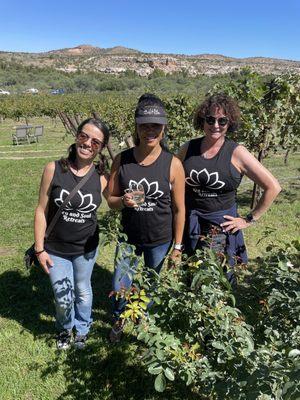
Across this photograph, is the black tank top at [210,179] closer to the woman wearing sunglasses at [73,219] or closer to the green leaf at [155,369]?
the woman wearing sunglasses at [73,219]

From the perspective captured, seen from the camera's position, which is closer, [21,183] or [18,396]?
[18,396]

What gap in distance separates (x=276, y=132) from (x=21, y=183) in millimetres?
7075

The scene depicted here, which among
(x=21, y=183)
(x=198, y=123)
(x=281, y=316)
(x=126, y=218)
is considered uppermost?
(x=198, y=123)

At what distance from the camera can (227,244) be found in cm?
284

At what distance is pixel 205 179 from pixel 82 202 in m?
0.91

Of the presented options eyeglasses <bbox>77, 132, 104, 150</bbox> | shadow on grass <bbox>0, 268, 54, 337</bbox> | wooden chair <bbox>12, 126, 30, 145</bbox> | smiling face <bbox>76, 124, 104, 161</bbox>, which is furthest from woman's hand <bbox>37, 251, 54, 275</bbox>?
wooden chair <bbox>12, 126, 30, 145</bbox>

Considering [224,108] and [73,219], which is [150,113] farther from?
[73,219]

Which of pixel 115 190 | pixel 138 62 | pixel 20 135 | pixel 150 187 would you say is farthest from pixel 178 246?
pixel 138 62

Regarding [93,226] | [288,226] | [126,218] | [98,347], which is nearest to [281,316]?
[126,218]

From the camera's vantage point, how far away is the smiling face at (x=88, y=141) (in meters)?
2.73

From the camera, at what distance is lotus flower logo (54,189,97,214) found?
2.82 m

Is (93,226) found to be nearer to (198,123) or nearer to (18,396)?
(198,123)

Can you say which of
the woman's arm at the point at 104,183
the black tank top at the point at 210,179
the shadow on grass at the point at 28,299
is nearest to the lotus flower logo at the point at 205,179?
the black tank top at the point at 210,179

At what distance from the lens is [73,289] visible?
10.3 ft
